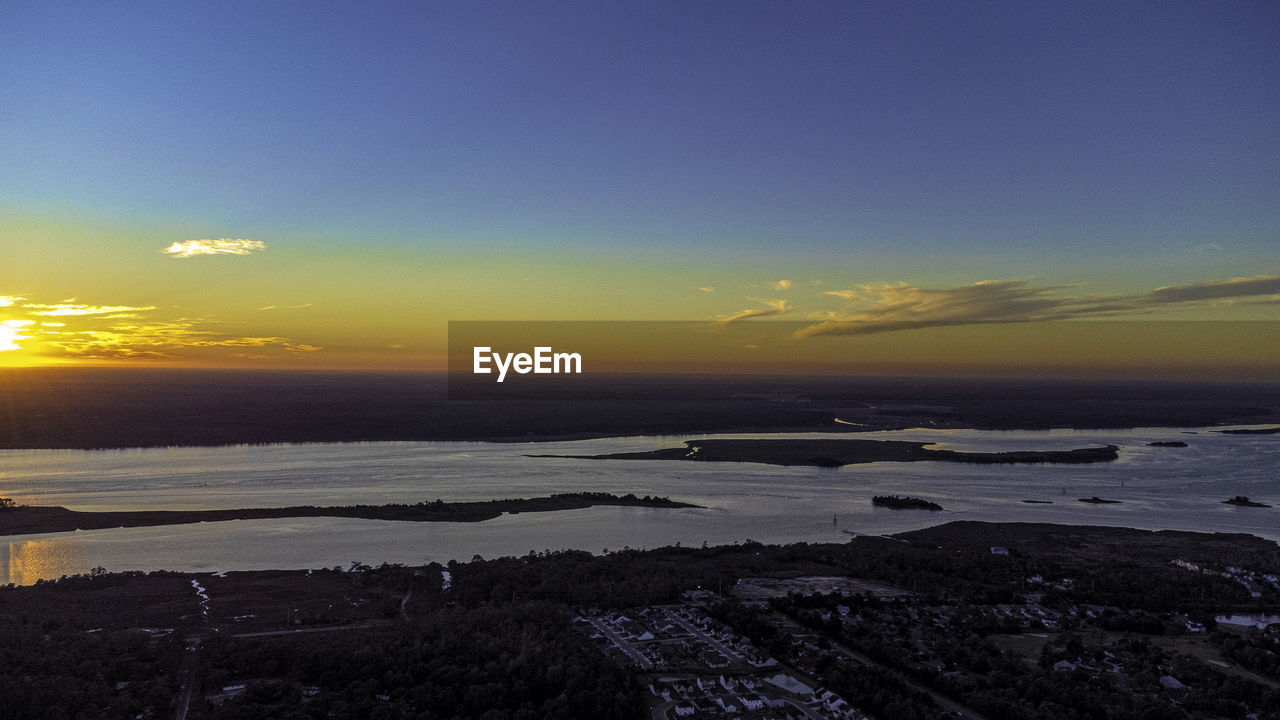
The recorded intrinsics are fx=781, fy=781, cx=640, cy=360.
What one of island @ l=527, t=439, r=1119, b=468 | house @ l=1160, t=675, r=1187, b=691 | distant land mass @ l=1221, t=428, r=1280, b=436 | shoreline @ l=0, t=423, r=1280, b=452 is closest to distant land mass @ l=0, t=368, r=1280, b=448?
shoreline @ l=0, t=423, r=1280, b=452

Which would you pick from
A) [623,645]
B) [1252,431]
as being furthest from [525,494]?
[1252,431]

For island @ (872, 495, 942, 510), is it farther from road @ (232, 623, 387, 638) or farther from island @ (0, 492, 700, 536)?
road @ (232, 623, 387, 638)

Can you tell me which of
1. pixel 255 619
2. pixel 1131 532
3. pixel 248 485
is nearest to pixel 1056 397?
pixel 1131 532

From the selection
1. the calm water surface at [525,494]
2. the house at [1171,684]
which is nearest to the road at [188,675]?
the calm water surface at [525,494]

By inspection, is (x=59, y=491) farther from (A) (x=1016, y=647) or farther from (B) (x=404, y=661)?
(A) (x=1016, y=647)

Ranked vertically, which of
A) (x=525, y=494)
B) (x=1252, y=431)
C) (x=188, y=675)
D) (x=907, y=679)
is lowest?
(x=907, y=679)

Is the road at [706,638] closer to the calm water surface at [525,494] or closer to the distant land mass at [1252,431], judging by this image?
the calm water surface at [525,494]

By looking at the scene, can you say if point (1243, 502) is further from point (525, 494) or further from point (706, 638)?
point (525, 494)

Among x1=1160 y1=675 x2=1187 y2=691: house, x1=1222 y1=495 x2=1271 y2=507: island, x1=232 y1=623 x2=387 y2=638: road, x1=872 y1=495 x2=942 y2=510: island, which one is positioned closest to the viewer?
x1=1160 y1=675 x2=1187 y2=691: house
